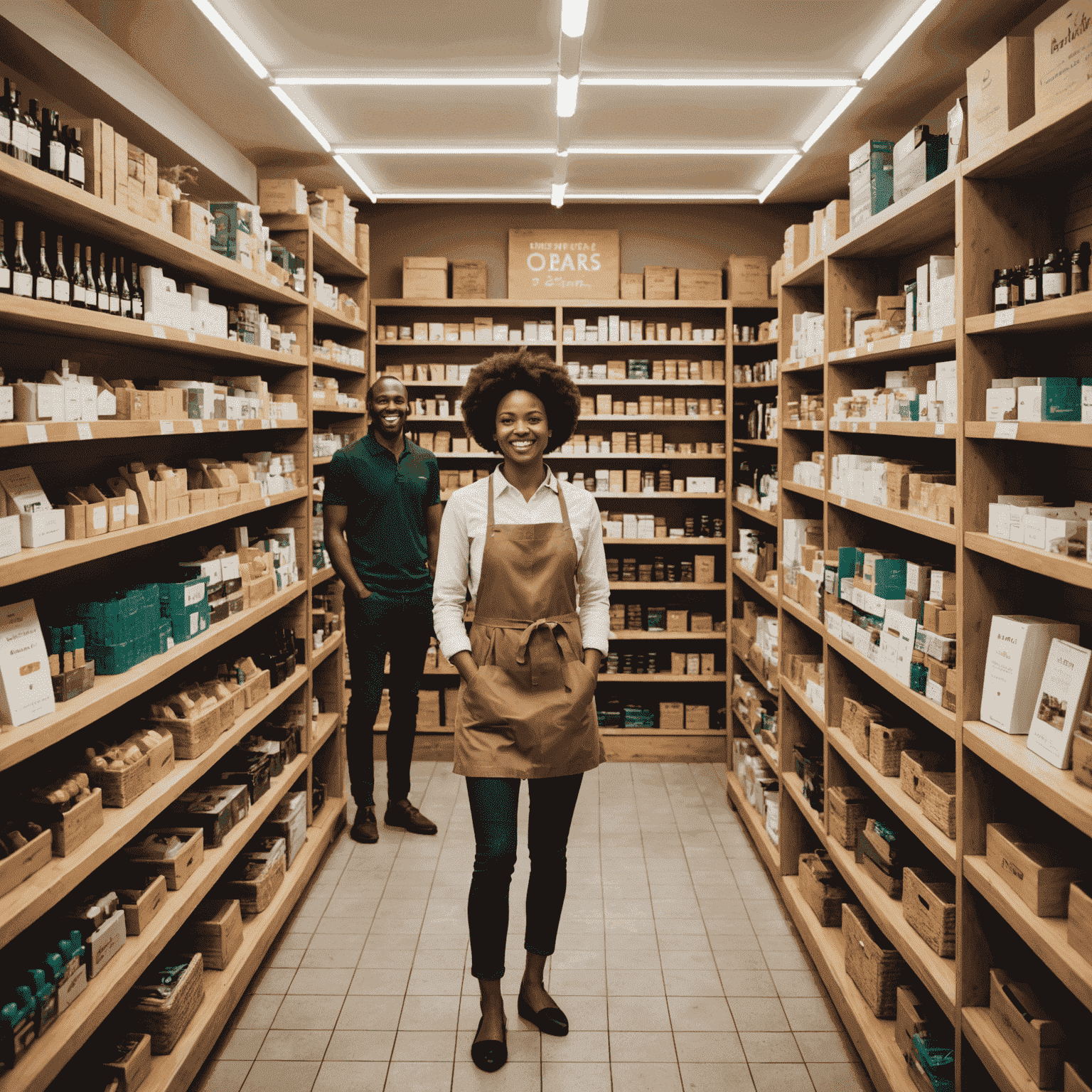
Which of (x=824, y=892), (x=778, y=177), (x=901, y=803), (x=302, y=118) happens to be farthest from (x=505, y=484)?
(x=778, y=177)

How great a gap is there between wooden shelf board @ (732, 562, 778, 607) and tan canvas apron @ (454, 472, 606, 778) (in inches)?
83.3

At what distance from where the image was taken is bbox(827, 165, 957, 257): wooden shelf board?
8.77 feet

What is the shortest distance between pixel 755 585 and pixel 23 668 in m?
3.94

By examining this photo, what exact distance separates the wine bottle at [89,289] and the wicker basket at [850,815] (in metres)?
3.05

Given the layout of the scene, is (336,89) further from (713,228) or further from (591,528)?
(713,228)

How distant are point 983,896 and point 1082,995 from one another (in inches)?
21.7

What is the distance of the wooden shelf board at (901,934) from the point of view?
2.52 meters

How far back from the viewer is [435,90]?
429 centimetres

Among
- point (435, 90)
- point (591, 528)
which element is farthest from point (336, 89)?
point (591, 528)

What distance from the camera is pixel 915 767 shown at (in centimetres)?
287

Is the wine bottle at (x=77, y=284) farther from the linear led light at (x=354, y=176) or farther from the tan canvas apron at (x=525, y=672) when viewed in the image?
the linear led light at (x=354, y=176)

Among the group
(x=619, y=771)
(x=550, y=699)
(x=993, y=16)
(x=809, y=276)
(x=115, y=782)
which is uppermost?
(x=993, y=16)

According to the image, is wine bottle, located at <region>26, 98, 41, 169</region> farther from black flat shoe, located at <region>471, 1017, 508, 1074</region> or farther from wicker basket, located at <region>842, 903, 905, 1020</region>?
wicker basket, located at <region>842, 903, 905, 1020</region>

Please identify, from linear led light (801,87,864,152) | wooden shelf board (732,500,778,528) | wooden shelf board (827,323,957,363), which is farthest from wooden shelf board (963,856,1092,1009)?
linear led light (801,87,864,152)
